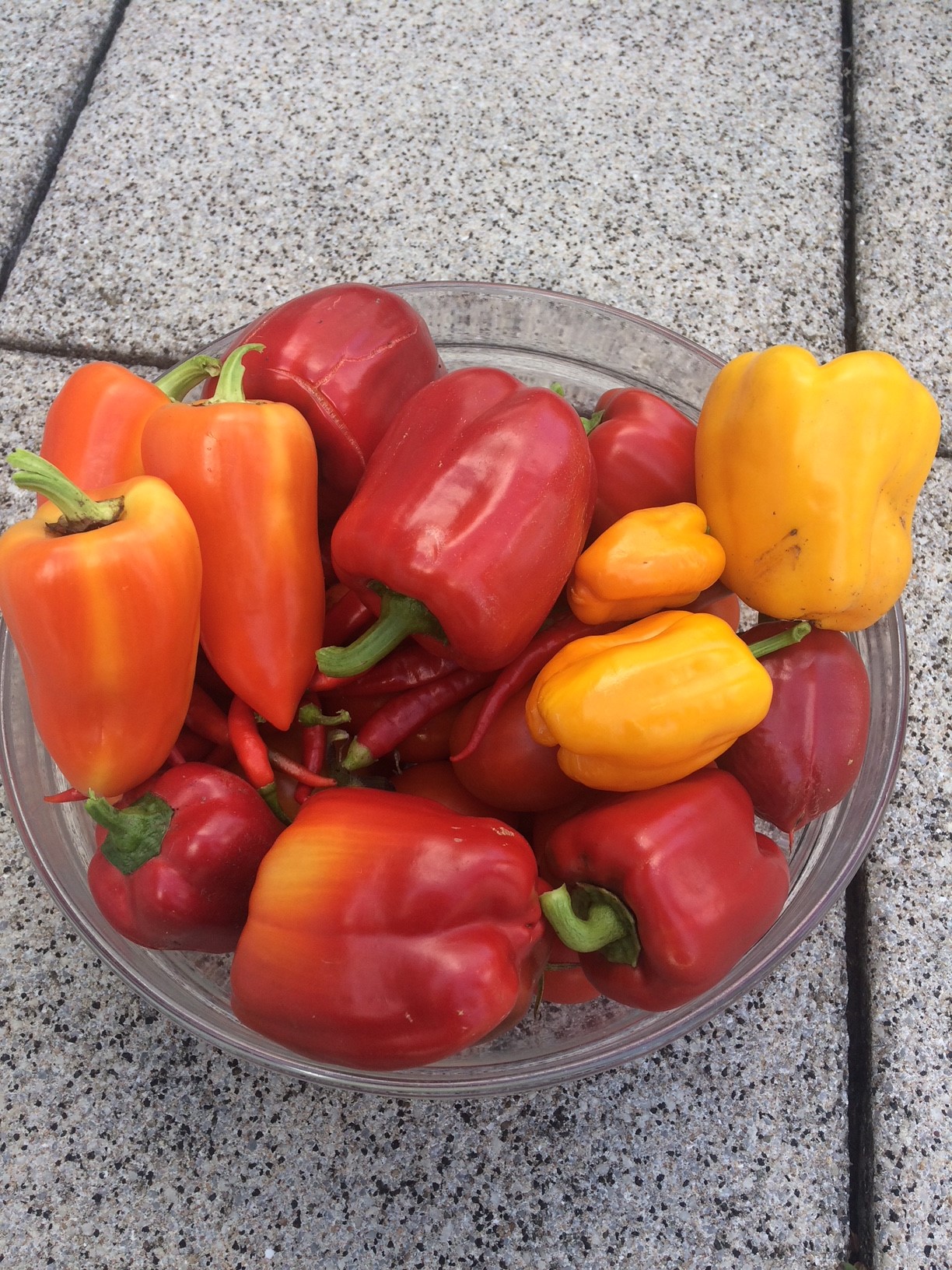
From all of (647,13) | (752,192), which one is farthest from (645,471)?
(647,13)

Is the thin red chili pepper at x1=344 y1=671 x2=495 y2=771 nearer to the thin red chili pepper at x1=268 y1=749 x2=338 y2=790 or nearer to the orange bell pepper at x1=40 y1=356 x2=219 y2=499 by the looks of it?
the thin red chili pepper at x1=268 y1=749 x2=338 y2=790

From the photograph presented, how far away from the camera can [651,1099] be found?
3.07 ft

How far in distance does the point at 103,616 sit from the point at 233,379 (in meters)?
0.24

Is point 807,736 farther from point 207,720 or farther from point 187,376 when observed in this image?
point 187,376

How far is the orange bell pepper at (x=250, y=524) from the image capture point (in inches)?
33.0

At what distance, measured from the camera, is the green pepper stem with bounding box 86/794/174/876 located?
78 centimetres

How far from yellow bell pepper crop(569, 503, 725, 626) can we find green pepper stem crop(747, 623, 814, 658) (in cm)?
7

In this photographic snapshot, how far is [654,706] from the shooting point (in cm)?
79

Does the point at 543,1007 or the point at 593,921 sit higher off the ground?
the point at 593,921

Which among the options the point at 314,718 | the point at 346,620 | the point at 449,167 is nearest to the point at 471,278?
the point at 449,167

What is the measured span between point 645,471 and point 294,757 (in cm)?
41

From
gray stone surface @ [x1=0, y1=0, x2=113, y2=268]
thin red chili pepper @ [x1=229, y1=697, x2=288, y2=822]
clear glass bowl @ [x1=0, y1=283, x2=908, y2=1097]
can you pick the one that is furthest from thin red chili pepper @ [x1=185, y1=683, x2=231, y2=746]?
gray stone surface @ [x1=0, y1=0, x2=113, y2=268]

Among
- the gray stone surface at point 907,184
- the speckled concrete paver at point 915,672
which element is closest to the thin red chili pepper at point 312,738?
the speckled concrete paver at point 915,672

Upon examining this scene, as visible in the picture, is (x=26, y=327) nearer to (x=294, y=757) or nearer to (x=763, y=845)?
(x=294, y=757)
